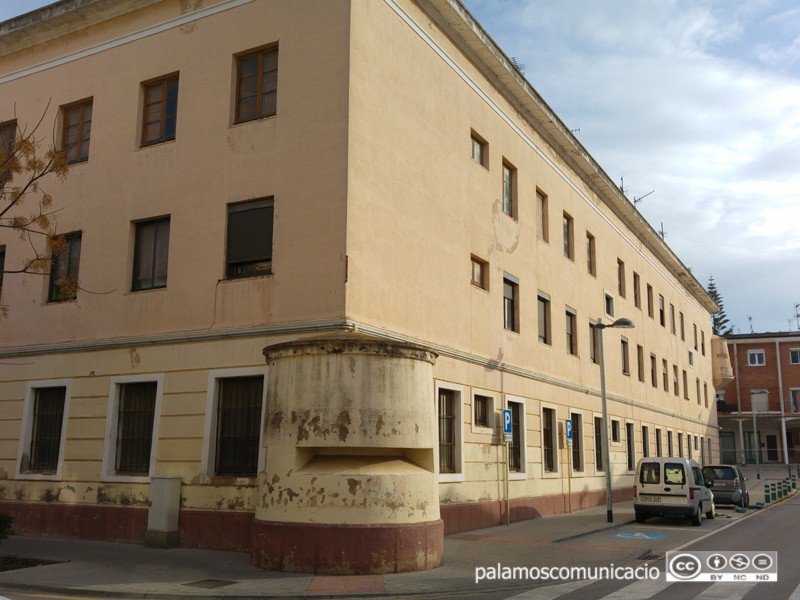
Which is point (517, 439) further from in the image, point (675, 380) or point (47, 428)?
point (675, 380)

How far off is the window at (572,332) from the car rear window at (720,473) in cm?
671

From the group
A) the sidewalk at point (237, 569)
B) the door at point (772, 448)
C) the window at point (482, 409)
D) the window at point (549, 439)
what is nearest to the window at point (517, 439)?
the window at point (482, 409)

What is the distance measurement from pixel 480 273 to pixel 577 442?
352 inches

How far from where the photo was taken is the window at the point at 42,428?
56.6ft

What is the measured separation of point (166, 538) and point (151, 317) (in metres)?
4.85

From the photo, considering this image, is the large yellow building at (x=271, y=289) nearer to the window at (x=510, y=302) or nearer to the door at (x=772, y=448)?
the window at (x=510, y=302)

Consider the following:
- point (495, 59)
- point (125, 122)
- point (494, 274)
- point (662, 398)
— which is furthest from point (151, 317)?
point (662, 398)

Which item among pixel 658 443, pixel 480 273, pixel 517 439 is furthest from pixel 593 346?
pixel 658 443

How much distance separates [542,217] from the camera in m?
25.0

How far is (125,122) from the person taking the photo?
17.9m

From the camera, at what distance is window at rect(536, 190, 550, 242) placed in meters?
24.7

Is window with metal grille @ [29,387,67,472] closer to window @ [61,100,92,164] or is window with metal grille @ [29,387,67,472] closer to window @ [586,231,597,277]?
window @ [61,100,92,164]

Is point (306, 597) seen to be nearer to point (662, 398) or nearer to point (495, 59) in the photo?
point (495, 59)

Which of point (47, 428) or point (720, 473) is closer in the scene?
point (47, 428)
